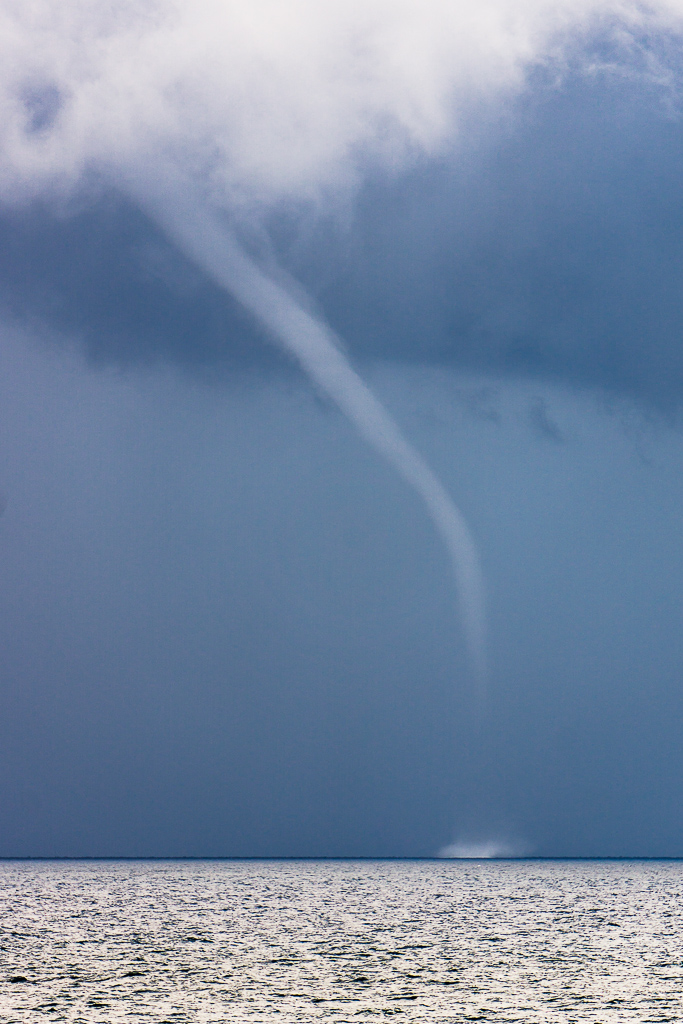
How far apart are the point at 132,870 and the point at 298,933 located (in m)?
49.6

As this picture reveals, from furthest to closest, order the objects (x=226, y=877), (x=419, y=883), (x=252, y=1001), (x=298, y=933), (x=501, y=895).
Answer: (x=226, y=877)
(x=419, y=883)
(x=501, y=895)
(x=298, y=933)
(x=252, y=1001)

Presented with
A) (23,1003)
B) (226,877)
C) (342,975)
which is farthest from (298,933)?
(226,877)

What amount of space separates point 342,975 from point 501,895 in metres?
28.1

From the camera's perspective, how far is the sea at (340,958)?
15305 mm

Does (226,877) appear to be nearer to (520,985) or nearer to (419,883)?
(419,883)

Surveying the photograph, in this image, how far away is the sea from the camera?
15.3m

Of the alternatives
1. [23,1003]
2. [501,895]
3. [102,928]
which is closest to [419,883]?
[501,895]

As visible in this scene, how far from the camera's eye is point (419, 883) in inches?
2205

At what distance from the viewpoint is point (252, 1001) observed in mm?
15961

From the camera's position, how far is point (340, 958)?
2116cm

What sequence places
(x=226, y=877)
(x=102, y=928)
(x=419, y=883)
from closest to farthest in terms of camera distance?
(x=102, y=928)
(x=419, y=883)
(x=226, y=877)

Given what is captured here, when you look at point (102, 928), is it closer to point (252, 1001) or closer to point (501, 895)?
point (252, 1001)

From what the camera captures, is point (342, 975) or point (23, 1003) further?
point (342, 975)

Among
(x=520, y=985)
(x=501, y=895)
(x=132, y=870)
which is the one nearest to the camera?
(x=520, y=985)
